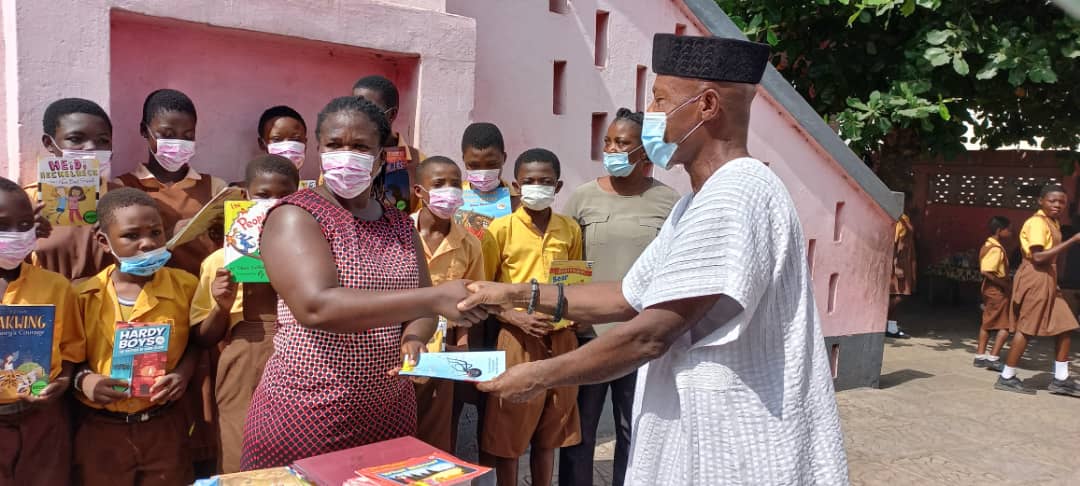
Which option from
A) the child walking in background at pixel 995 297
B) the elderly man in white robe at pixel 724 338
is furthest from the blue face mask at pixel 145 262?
the child walking in background at pixel 995 297

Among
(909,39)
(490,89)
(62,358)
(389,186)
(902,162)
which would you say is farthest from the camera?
(902,162)

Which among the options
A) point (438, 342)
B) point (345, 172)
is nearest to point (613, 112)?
point (438, 342)

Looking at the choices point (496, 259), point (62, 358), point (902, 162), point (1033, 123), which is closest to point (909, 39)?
point (1033, 123)

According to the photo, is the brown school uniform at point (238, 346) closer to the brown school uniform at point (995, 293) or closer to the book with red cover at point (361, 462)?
the book with red cover at point (361, 462)

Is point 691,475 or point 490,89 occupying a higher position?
point 490,89

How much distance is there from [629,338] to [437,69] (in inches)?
138

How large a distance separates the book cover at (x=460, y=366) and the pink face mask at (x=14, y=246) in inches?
67.3

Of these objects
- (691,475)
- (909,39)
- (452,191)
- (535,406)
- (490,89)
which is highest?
(909,39)

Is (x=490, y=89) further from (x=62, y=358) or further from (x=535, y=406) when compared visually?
(x=62, y=358)

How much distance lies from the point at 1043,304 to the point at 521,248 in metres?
6.79

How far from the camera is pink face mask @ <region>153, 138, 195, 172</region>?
12.4 ft

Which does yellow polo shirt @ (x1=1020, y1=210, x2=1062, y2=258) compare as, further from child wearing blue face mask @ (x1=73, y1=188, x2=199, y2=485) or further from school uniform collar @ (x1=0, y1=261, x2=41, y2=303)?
school uniform collar @ (x1=0, y1=261, x2=41, y2=303)

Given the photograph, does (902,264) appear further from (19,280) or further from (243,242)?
(19,280)

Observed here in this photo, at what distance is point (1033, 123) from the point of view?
1049 centimetres
